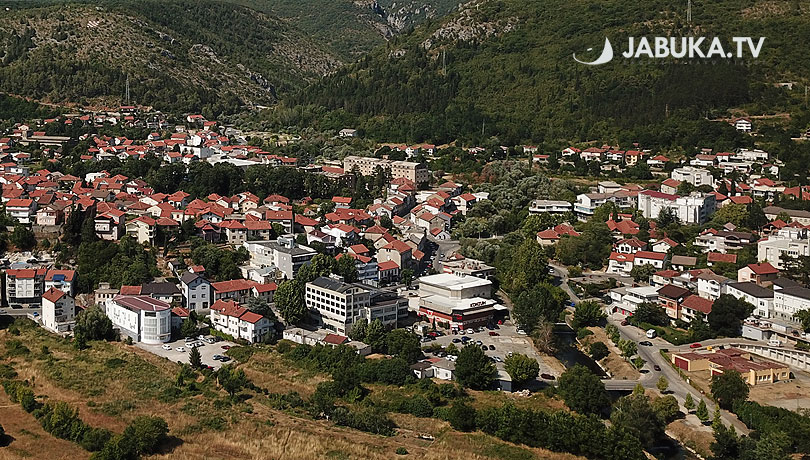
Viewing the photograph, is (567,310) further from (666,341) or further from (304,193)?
(304,193)

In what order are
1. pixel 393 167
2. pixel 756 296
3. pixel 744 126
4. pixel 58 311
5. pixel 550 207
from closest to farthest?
pixel 58 311, pixel 756 296, pixel 550 207, pixel 393 167, pixel 744 126

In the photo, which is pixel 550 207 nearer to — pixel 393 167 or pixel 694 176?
pixel 694 176

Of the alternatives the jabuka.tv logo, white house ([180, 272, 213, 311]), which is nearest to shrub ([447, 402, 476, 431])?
white house ([180, 272, 213, 311])

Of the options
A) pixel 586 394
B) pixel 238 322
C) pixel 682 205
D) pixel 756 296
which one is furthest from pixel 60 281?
pixel 682 205

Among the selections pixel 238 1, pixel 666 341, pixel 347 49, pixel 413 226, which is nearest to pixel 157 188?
pixel 413 226

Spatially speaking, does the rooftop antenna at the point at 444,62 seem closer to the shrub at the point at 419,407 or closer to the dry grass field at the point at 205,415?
the dry grass field at the point at 205,415

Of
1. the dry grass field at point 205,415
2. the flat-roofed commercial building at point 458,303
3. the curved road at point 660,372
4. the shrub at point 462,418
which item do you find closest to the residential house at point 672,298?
the curved road at point 660,372
